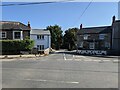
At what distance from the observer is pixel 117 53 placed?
1881 inches

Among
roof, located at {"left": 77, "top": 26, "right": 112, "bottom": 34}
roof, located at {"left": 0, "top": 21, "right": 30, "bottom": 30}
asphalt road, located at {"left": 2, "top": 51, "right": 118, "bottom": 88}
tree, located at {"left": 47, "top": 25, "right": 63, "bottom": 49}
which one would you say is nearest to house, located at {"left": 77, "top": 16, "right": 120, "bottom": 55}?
roof, located at {"left": 77, "top": 26, "right": 112, "bottom": 34}

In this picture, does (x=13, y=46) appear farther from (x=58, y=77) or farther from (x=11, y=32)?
(x=58, y=77)

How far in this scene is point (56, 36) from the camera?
95.8 metres

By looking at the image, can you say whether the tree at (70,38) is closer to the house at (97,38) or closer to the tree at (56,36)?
the tree at (56,36)

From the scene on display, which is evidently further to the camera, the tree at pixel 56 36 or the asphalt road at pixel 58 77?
the tree at pixel 56 36

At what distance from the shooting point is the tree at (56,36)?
93.9m

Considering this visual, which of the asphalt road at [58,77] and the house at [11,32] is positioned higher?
the house at [11,32]

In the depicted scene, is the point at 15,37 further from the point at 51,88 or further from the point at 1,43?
the point at 51,88

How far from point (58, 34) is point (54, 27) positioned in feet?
13.1

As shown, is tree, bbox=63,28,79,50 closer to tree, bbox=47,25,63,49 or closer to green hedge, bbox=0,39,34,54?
tree, bbox=47,25,63,49

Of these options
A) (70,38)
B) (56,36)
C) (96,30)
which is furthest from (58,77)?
(56,36)

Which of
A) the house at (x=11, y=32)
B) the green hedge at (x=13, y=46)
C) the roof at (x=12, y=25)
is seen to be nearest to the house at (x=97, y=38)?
the roof at (x=12, y=25)

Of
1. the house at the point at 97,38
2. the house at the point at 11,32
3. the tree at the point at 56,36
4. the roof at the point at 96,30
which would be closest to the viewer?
the house at the point at 11,32

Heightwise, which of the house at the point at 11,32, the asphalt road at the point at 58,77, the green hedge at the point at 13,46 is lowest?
the asphalt road at the point at 58,77
